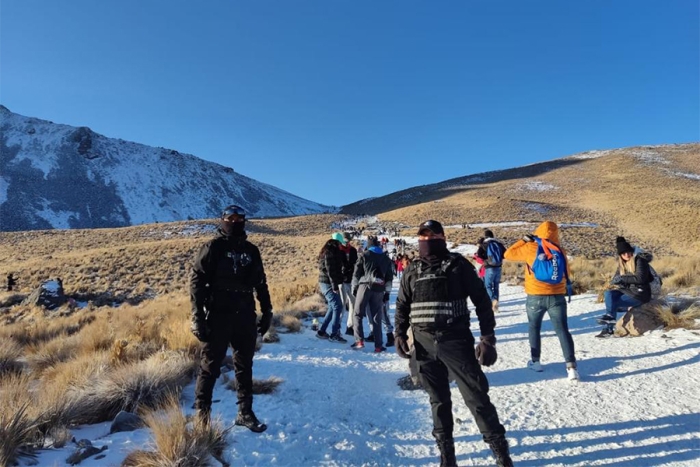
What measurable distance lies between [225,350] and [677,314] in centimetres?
751

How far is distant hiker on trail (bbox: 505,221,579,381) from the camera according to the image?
5.10 m

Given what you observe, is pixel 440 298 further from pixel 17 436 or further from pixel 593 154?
pixel 593 154

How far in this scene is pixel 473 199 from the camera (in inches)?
2906

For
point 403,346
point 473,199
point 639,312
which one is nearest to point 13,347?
point 403,346

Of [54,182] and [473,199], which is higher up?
[54,182]

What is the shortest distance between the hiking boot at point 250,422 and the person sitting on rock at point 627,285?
5835 millimetres

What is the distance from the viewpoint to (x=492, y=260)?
31.0 ft

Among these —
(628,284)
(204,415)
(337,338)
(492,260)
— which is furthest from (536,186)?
(204,415)

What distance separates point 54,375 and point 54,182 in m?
129

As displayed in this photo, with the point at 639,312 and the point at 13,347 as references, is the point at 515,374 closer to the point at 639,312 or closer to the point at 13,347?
the point at 639,312

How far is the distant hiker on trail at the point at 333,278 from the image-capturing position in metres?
7.74

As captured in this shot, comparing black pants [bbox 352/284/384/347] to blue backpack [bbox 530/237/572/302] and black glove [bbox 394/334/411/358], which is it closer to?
blue backpack [bbox 530/237/572/302]

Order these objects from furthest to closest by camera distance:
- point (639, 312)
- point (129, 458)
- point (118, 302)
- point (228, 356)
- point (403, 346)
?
point (118, 302) < point (639, 312) < point (228, 356) < point (403, 346) < point (129, 458)

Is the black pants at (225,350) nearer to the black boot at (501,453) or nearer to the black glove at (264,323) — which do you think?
the black glove at (264,323)
